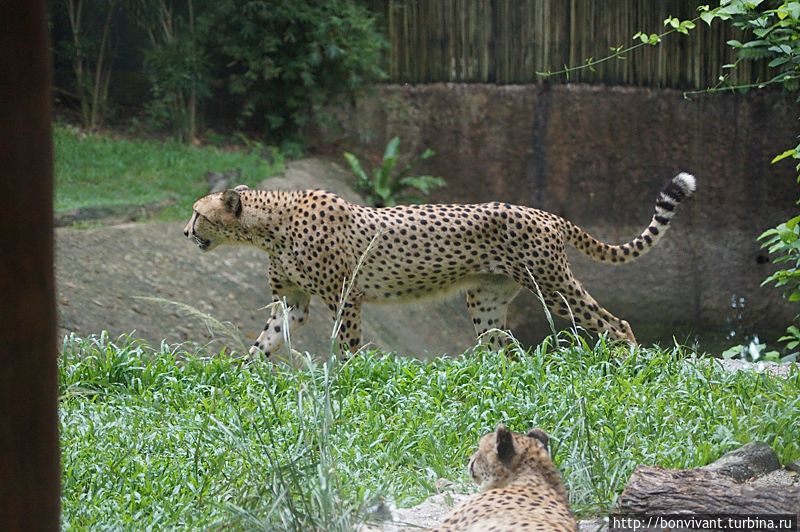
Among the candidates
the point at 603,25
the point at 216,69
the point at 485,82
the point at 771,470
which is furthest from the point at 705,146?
the point at 771,470

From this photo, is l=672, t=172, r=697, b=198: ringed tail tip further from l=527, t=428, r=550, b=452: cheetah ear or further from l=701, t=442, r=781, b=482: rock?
l=527, t=428, r=550, b=452: cheetah ear

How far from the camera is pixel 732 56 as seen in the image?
39.2ft

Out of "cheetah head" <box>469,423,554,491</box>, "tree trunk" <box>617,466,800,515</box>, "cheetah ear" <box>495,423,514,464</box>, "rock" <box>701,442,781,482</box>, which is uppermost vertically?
"cheetah ear" <box>495,423,514,464</box>

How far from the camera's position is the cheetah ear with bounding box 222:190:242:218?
22.6 feet

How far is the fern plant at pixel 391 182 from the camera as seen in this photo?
37.9 feet

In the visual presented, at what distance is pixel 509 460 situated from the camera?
3.23m

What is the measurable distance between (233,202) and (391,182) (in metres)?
4.92

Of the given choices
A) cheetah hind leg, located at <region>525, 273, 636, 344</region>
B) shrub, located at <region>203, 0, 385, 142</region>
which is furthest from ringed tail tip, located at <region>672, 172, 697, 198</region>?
shrub, located at <region>203, 0, 385, 142</region>

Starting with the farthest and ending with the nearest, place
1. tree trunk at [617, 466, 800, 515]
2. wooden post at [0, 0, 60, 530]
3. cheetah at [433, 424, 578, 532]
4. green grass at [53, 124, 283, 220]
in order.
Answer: green grass at [53, 124, 283, 220]
tree trunk at [617, 466, 800, 515]
cheetah at [433, 424, 578, 532]
wooden post at [0, 0, 60, 530]

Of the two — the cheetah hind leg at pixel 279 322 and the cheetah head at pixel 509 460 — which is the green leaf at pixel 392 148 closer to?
the cheetah hind leg at pixel 279 322

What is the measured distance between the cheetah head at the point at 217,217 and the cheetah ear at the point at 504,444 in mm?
4048

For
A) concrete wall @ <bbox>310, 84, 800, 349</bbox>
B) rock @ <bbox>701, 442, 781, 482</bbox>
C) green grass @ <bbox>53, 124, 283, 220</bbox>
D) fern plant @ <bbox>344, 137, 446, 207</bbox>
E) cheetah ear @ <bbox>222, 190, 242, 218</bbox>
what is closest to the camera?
rock @ <bbox>701, 442, 781, 482</bbox>

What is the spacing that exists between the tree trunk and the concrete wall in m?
8.59

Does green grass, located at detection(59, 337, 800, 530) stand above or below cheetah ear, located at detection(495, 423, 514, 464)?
below
